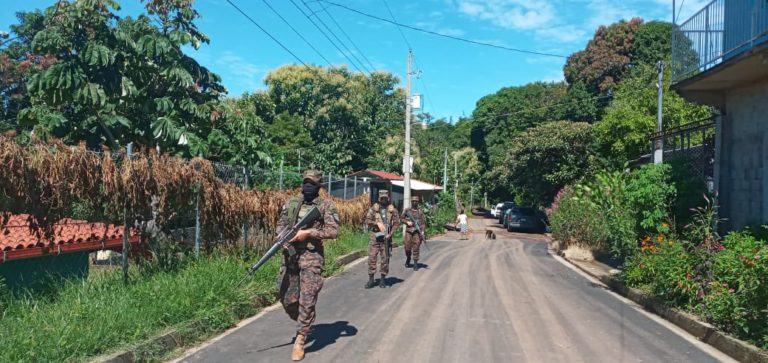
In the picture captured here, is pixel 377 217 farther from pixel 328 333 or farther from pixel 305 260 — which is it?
pixel 305 260

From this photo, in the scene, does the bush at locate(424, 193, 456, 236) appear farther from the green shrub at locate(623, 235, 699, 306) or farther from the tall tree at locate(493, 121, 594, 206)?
the green shrub at locate(623, 235, 699, 306)

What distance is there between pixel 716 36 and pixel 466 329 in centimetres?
646

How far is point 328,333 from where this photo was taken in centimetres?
649

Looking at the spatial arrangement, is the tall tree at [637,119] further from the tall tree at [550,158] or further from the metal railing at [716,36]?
the metal railing at [716,36]

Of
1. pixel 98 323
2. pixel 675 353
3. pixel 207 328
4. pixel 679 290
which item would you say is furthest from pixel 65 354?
pixel 679 290

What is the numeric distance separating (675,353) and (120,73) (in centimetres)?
978

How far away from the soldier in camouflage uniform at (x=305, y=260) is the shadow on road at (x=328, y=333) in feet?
1.21

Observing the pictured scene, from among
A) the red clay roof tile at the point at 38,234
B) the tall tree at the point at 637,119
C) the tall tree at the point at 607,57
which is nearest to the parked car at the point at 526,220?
the tall tree at the point at 637,119

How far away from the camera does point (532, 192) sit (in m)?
34.3

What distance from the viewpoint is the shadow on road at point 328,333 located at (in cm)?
595

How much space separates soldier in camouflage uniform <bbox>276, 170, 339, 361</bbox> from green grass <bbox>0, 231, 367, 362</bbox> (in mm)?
1198

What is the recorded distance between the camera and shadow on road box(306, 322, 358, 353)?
595 centimetres

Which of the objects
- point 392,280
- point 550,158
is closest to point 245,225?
point 392,280

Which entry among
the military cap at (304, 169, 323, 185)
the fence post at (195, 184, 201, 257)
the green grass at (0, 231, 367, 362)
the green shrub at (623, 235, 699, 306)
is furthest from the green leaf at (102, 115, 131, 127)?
the green shrub at (623, 235, 699, 306)
